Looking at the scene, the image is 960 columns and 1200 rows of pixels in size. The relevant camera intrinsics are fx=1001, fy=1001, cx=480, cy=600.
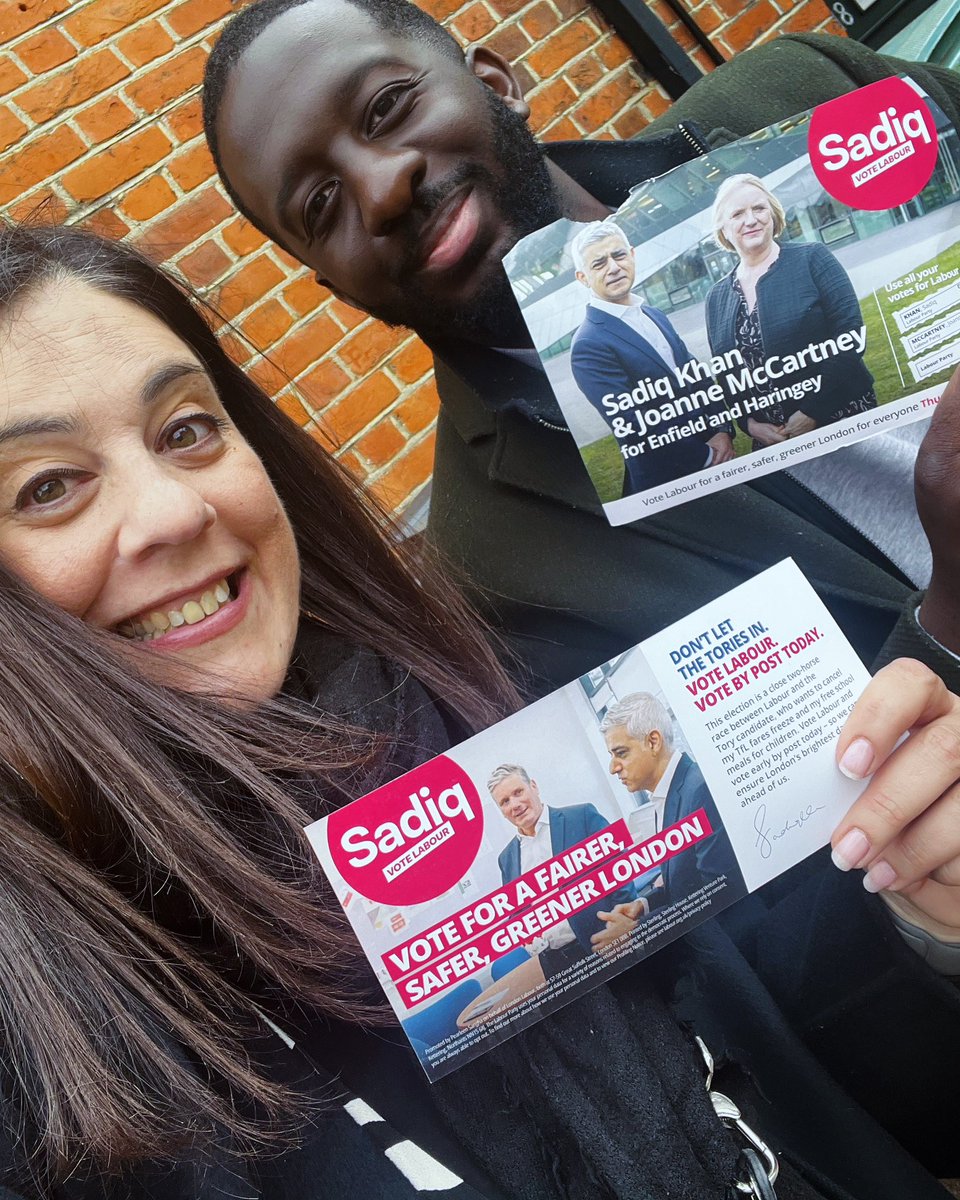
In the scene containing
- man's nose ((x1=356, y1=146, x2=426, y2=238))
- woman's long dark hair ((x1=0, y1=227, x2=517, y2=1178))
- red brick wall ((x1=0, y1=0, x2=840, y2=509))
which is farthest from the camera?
red brick wall ((x1=0, y1=0, x2=840, y2=509))

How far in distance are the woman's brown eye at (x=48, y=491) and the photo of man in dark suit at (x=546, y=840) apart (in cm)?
45

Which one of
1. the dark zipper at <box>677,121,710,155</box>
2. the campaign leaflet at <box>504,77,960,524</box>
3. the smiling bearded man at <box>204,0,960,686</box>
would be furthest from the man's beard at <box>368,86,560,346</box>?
the campaign leaflet at <box>504,77,960,524</box>

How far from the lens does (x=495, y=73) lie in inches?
60.5

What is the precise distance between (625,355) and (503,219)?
485 millimetres

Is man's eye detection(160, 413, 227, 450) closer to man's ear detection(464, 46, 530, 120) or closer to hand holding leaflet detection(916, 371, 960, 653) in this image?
hand holding leaflet detection(916, 371, 960, 653)

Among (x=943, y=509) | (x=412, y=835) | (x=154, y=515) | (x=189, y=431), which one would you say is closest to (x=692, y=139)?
(x=943, y=509)

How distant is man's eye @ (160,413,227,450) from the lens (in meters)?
0.97

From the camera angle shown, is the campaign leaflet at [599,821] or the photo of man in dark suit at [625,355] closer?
the campaign leaflet at [599,821]

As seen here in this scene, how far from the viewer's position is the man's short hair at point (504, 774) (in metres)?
0.83

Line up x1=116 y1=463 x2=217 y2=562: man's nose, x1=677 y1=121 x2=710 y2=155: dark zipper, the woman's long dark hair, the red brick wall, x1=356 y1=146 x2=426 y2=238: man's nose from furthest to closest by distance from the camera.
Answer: the red brick wall
x1=677 y1=121 x2=710 y2=155: dark zipper
x1=356 y1=146 x2=426 y2=238: man's nose
x1=116 y1=463 x2=217 y2=562: man's nose
the woman's long dark hair

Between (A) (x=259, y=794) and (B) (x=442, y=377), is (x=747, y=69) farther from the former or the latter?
(A) (x=259, y=794)

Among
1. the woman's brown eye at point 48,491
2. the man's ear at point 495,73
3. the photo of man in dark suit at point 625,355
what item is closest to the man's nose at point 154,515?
the woman's brown eye at point 48,491

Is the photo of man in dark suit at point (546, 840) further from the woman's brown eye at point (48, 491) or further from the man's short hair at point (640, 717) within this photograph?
the woman's brown eye at point (48, 491)
